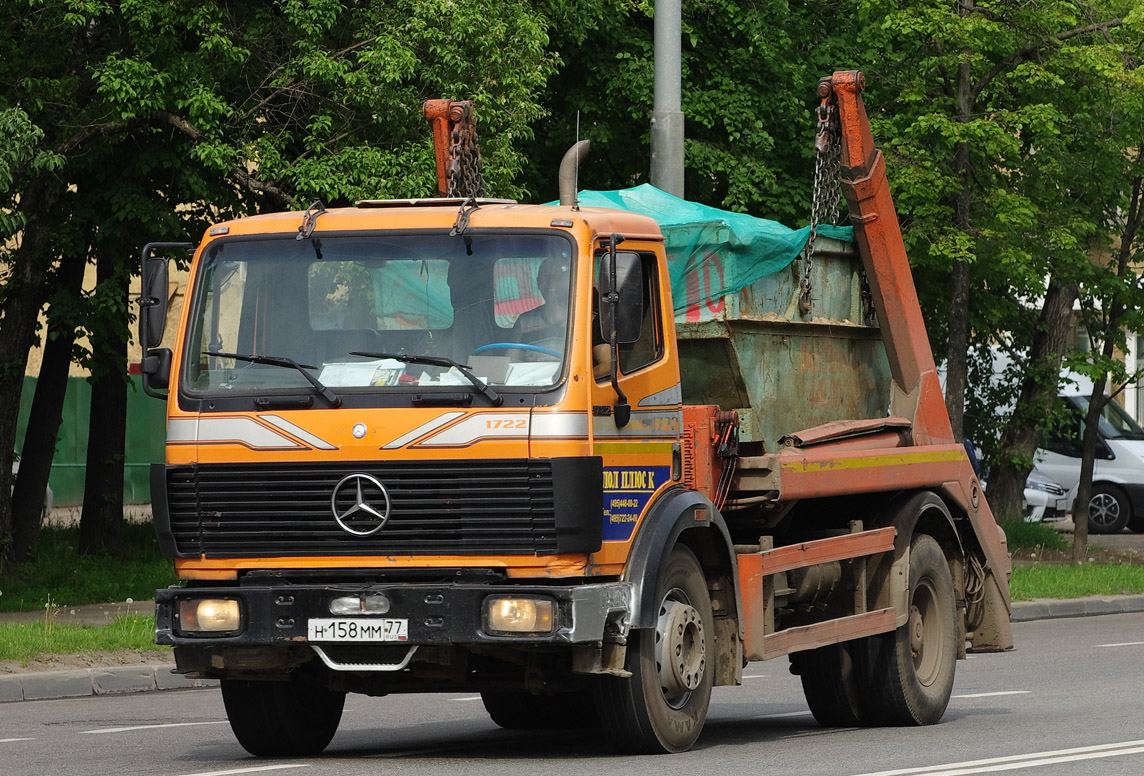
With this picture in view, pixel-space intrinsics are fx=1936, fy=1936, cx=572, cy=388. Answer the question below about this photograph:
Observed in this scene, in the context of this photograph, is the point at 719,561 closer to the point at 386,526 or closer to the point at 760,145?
the point at 386,526

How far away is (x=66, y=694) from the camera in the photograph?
1400 cm

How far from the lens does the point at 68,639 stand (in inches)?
592

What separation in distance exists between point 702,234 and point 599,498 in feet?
8.20

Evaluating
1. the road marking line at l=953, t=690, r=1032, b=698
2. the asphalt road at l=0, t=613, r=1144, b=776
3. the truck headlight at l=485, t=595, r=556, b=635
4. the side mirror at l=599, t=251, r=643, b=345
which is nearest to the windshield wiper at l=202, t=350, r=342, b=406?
the truck headlight at l=485, t=595, r=556, b=635

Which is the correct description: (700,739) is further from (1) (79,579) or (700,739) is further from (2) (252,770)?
(1) (79,579)

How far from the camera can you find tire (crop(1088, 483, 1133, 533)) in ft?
110

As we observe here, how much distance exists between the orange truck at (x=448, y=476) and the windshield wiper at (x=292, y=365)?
1cm

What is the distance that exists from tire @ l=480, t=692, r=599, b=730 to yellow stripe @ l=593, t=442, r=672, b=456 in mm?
2412

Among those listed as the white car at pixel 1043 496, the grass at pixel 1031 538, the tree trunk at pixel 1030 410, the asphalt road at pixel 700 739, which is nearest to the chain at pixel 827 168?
the asphalt road at pixel 700 739

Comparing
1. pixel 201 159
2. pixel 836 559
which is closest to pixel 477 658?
pixel 836 559

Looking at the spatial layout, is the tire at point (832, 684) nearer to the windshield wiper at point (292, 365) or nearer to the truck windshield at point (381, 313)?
the truck windshield at point (381, 313)

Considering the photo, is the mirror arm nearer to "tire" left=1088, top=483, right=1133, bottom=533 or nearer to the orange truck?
the orange truck

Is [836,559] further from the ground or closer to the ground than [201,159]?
closer to the ground

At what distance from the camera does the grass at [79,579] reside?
→ 19.6m
